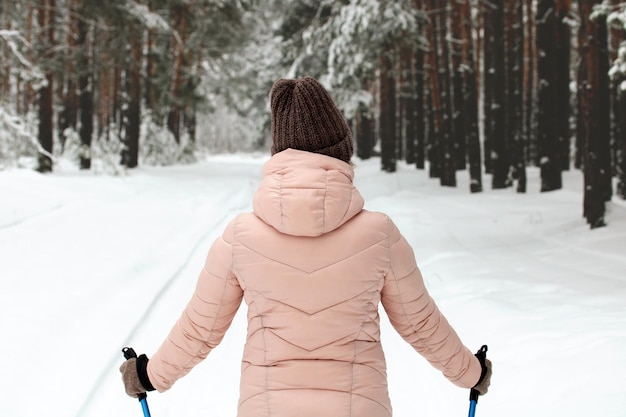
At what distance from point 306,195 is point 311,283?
0.30m

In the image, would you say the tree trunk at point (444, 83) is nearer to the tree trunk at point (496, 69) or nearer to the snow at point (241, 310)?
the tree trunk at point (496, 69)

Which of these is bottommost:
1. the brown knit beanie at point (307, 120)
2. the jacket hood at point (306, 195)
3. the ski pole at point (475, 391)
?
the ski pole at point (475, 391)

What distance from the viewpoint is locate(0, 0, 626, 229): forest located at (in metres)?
13.9

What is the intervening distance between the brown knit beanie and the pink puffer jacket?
65 mm

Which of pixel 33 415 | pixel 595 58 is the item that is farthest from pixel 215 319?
pixel 595 58

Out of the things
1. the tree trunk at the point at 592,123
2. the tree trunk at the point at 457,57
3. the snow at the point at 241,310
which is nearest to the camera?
the snow at the point at 241,310

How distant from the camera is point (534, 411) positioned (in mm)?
4668

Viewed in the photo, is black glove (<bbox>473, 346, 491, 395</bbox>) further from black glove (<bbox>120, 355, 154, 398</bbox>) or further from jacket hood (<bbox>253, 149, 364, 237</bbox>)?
black glove (<bbox>120, 355, 154, 398</bbox>)

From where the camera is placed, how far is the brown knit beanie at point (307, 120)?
2330mm

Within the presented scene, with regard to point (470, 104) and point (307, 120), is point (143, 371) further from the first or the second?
point (470, 104)

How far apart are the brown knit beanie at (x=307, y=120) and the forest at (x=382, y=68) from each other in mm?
8550

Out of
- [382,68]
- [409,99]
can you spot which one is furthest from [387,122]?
[409,99]

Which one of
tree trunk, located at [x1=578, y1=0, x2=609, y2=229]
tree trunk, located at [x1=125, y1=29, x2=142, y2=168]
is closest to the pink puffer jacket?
tree trunk, located at [x1=578, y1=0, x2=609, y2=229]

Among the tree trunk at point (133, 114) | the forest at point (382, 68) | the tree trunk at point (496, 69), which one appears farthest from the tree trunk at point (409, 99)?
the tree trunk at point (133, 114)
